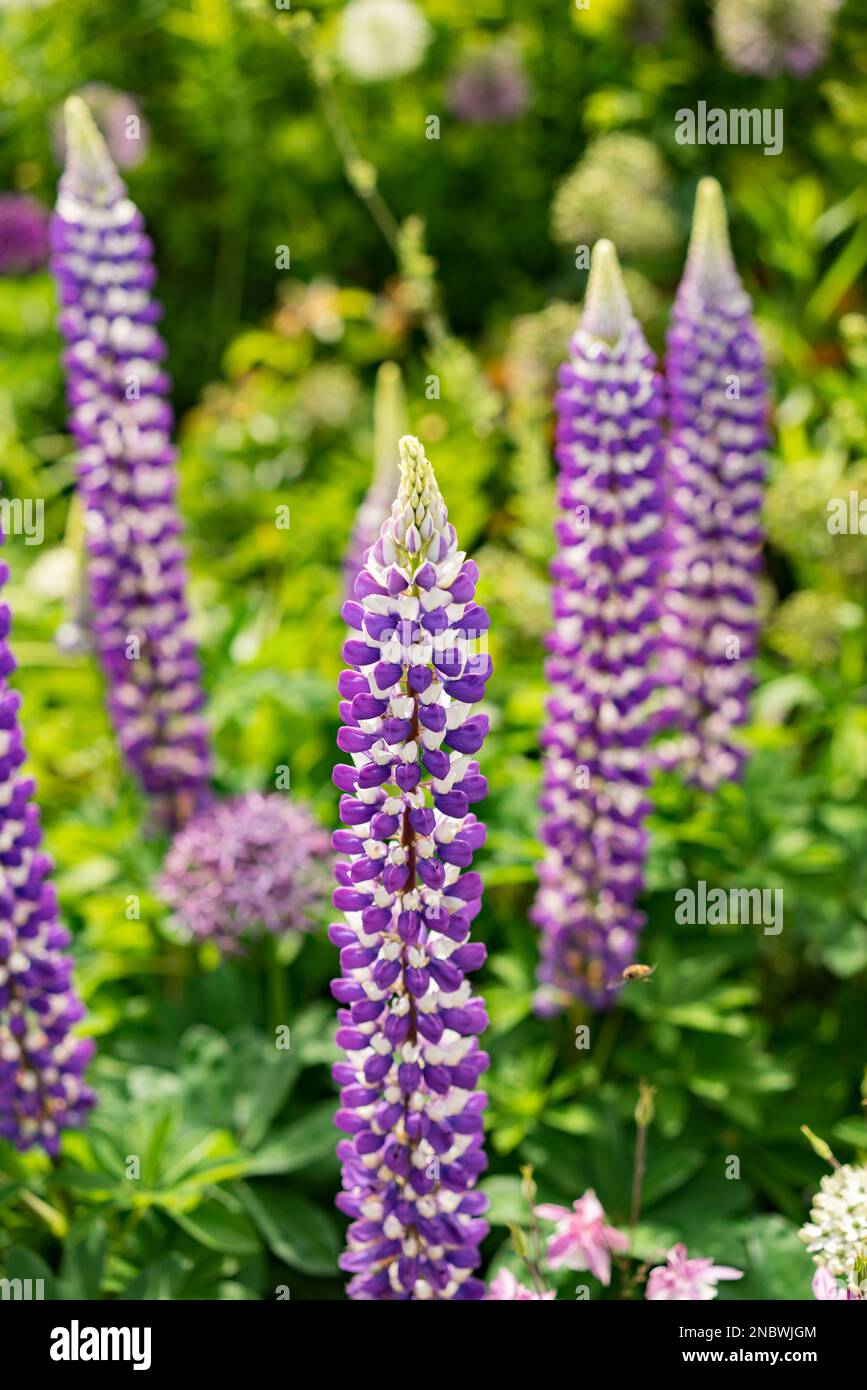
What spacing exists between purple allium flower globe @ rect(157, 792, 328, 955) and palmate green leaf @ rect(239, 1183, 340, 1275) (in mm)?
633

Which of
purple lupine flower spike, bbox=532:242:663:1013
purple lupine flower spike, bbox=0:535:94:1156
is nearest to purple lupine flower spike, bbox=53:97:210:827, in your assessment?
purple lupine flower spike, bbox=0:535:94:1156

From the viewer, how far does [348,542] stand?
5.61 metres

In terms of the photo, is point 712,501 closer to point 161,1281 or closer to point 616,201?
point 616,201

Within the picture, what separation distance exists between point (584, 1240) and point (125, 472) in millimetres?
2365

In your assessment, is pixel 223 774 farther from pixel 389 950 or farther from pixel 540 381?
pixel 389 950

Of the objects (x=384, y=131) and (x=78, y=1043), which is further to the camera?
(x=384, y=131)

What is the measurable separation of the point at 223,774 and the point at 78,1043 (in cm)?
142

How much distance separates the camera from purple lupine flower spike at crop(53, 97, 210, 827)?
4.17 m

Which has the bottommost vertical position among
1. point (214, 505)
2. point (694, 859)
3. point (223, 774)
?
point (694, 859)

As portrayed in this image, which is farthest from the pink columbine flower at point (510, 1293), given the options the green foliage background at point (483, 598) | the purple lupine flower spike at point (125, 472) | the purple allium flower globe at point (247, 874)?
the purple lupine flower spike at point (125, 472)

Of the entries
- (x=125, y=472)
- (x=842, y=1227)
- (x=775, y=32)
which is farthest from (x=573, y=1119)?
(x=775, y=32)

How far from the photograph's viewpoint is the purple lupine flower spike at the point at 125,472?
4168mm

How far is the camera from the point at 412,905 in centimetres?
267
